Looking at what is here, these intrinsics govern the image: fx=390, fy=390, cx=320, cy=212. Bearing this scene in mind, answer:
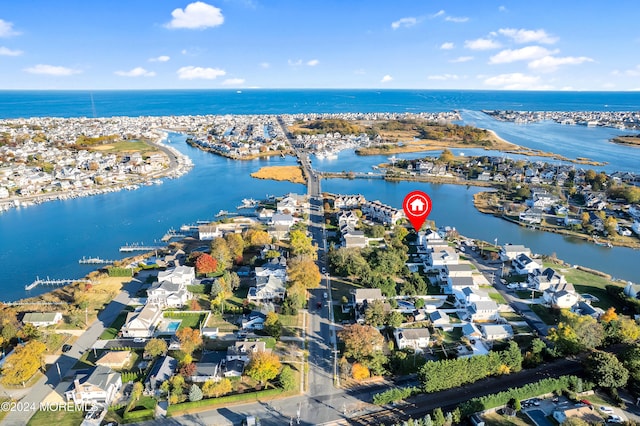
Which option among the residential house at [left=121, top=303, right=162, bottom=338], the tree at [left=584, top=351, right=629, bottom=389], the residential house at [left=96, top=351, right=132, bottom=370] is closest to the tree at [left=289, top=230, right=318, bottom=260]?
the residential house at [left=121, top=303, right=162, bottom=338]

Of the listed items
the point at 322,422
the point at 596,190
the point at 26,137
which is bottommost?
the point at 322,422

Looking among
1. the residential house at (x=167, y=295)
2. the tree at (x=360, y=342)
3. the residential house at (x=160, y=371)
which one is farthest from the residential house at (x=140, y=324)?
the tree at (x=360, y=342)

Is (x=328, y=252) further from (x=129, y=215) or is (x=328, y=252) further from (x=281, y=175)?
(x=281, y=175)

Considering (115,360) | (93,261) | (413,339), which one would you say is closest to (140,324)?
(115,360)

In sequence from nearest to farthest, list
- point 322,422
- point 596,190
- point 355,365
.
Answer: point 322,422 < point 355,365 < point 596,190

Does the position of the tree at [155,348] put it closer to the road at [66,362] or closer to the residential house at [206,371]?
the residential house at [206,371]

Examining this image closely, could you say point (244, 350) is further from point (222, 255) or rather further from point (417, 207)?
point (417, 207)

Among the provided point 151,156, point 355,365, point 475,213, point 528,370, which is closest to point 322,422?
point 355,365
